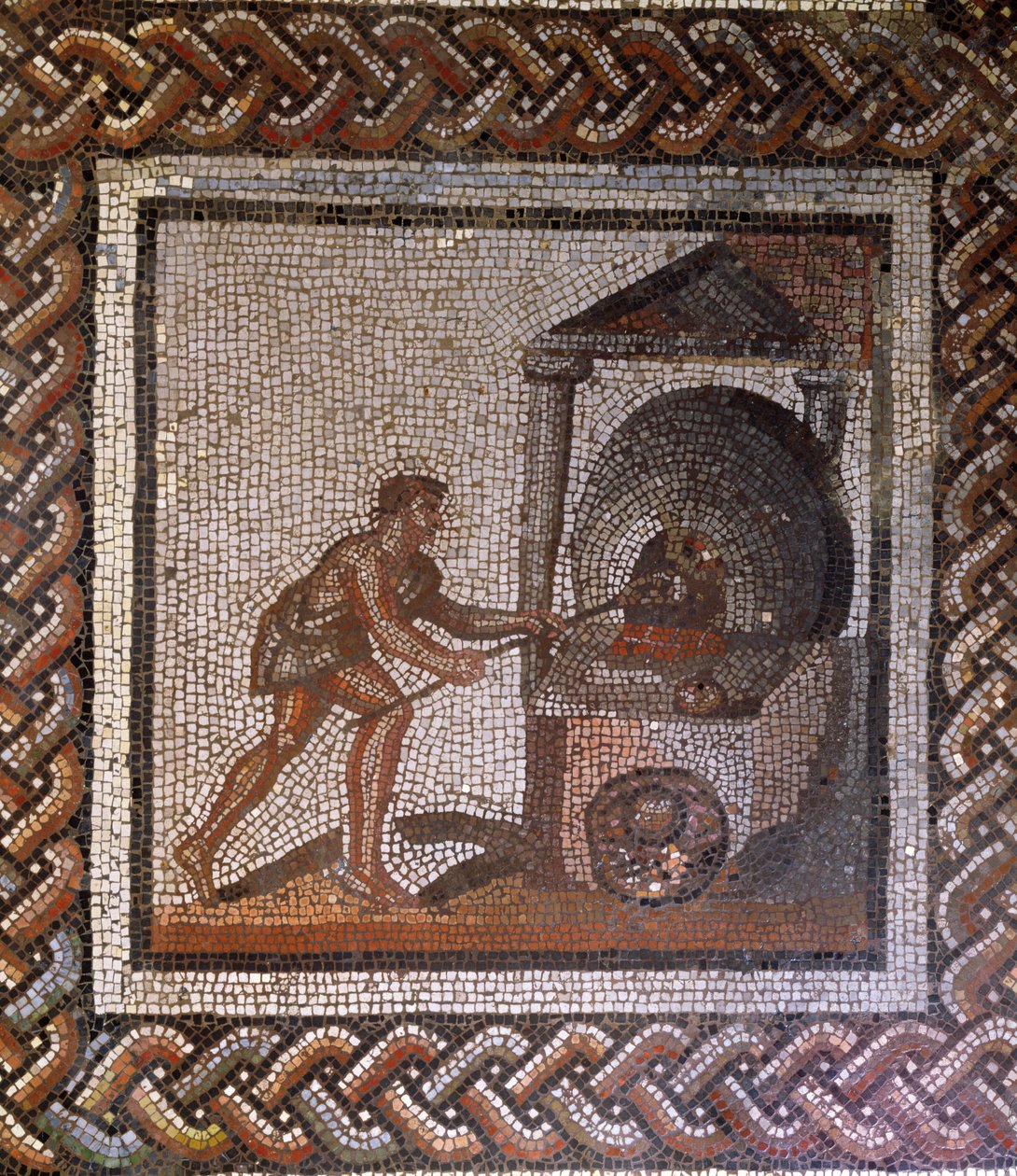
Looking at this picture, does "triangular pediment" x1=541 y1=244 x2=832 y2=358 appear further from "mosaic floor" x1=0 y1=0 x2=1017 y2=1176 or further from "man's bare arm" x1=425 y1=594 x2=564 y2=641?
"man's bare arm" x1=425 y1=594 x2=564 y2=641

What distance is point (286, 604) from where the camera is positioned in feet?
7.36

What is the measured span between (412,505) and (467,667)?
0.44 meters

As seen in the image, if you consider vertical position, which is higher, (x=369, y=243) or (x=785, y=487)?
(x=369, y=243)

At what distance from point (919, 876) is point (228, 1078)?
183cm

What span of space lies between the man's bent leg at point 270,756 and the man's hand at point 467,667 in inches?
12.7

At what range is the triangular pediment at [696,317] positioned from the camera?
7.44ft

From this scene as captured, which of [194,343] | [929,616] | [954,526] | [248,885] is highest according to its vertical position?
[194,343]

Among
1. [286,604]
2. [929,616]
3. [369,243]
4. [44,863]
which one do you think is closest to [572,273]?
[369,243]

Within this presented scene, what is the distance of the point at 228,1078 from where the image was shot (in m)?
2.20

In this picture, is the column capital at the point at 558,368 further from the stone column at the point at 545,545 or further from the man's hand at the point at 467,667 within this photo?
the man's hand at the point at 467,667

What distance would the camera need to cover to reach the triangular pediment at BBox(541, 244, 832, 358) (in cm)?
227

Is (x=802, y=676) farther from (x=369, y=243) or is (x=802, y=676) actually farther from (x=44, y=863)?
(x=44, y=863)

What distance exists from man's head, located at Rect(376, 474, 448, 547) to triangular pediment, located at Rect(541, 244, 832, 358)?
486 mm

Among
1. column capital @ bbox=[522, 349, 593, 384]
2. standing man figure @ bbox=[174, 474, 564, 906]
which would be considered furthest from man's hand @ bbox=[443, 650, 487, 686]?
column capital @ bbox=[522, 349, 593, 384]
